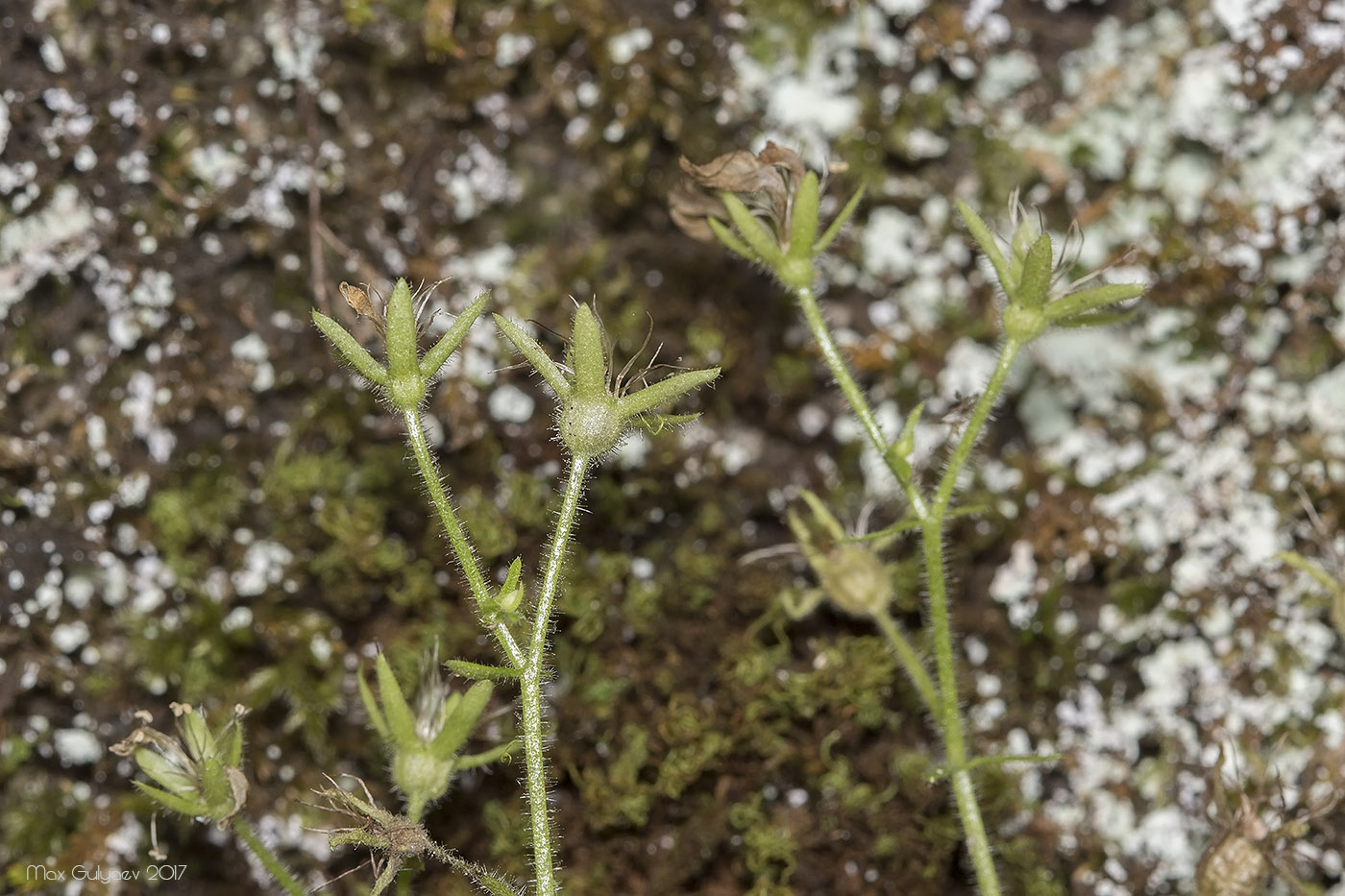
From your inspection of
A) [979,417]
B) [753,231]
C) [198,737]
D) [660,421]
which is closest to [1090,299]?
[979,417]

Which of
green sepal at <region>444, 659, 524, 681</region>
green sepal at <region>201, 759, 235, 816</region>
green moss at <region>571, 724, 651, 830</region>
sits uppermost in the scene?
green sepal at <region>444, 659, 524, 681</region>

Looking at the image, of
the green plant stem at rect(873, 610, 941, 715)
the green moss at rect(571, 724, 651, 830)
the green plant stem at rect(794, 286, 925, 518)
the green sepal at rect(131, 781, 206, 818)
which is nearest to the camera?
the green sepal at rect(131, 781, 206, 818)

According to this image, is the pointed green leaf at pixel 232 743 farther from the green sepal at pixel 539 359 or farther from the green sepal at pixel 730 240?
the green sepal at pixel 730 240

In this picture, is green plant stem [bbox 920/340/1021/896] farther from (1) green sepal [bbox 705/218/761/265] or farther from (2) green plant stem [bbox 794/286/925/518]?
(1) green sepal [bbox 705/218/761/265]

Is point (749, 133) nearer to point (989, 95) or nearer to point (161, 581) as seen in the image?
point (989, 95)

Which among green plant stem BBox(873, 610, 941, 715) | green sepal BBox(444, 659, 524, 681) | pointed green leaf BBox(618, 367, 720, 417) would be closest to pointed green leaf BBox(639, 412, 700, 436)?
pointed green leaf BBox(618, 367, 720, 417)

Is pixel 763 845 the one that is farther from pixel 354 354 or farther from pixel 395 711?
pixel 354 354
